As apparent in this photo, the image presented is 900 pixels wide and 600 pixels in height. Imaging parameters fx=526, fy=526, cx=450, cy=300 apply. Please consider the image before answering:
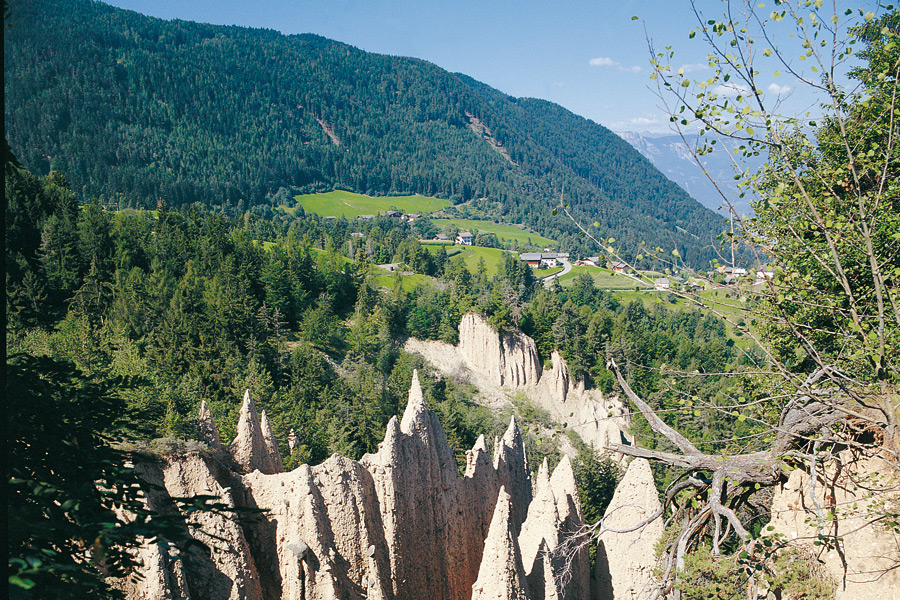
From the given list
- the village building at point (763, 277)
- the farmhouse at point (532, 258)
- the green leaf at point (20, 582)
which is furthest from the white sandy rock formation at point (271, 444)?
the farmhouse at point (532, 258)

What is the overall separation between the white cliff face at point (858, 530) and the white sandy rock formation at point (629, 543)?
9948 mm

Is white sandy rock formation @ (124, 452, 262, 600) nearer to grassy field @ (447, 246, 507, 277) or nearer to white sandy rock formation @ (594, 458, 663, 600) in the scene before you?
white sandy rock formation @ (594, 458, 663, 600)

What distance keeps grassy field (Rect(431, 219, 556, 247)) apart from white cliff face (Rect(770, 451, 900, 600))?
16203 cm

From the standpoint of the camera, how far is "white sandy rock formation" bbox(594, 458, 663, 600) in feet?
55.5

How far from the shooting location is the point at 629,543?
56.2 ft

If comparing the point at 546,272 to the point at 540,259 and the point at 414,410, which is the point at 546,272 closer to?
the point at 540,259

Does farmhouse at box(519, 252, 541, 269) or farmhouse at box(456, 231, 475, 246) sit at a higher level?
farmhouse at box(456, 231, 475, 246)

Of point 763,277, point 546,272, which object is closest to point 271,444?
point 763,277

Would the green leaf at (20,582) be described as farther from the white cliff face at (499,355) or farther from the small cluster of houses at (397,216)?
the small cluster of houses at (397,216)

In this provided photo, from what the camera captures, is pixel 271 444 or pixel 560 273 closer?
pixel 271 444

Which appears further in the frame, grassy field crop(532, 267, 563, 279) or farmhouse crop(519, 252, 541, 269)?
farmhouse crop(519, 252, 541, 269)

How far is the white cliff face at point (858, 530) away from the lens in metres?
6.48

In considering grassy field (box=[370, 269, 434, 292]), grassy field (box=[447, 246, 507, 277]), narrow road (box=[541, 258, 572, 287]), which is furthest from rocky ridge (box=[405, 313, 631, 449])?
grassy field (box=[447, 246, 507, 277])

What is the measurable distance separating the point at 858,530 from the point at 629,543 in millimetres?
11885
